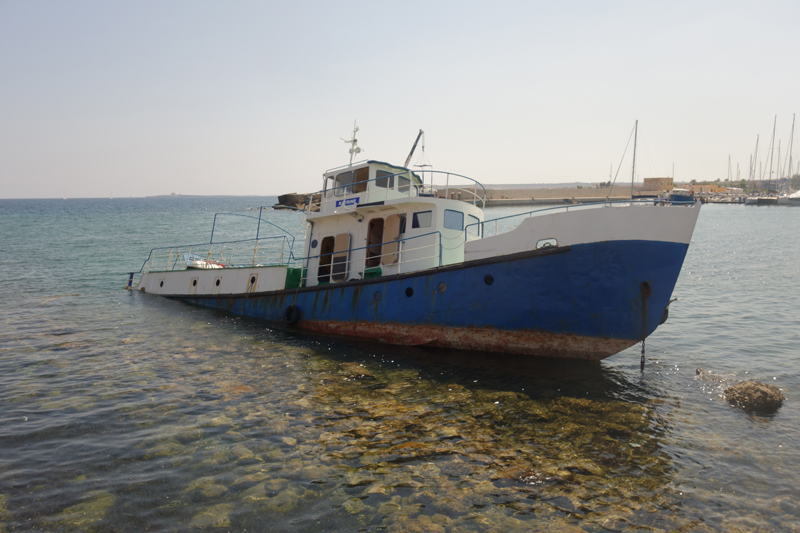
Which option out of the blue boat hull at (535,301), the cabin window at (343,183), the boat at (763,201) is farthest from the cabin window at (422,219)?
the boat at (763,201)

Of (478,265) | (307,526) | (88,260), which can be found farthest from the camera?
(88,260)

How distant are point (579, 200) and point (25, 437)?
90.6m

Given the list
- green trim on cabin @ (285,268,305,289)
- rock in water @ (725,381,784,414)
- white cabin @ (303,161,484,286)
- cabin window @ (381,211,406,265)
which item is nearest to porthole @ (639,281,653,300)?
rock in water @ (725,381,784,414)

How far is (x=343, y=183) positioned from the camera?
14.2 metres

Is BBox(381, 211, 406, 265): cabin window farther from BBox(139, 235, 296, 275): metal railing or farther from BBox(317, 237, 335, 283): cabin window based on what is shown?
BBox(139, 235, 296, 275): metal railing

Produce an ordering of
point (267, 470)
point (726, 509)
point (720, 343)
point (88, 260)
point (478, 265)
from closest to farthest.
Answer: point (726, 509) < point (267, 470) < point (478, 265) < point (720, 343) < point (88, 260)

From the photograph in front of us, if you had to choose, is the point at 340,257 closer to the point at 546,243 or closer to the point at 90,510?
the point at 546,243

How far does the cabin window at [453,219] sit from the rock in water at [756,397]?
23.0 feet

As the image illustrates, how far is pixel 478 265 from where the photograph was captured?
34.5 feet

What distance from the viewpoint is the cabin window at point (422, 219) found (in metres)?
12.3

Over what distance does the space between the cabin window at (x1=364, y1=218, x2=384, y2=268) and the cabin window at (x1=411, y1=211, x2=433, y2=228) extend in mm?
1137

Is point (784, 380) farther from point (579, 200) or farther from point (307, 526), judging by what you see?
point (579, 200)

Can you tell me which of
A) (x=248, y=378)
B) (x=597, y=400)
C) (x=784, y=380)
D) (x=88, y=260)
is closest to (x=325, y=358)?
(x=248, y=378)

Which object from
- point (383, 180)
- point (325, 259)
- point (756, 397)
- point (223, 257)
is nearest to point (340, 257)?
point (325, 259)
